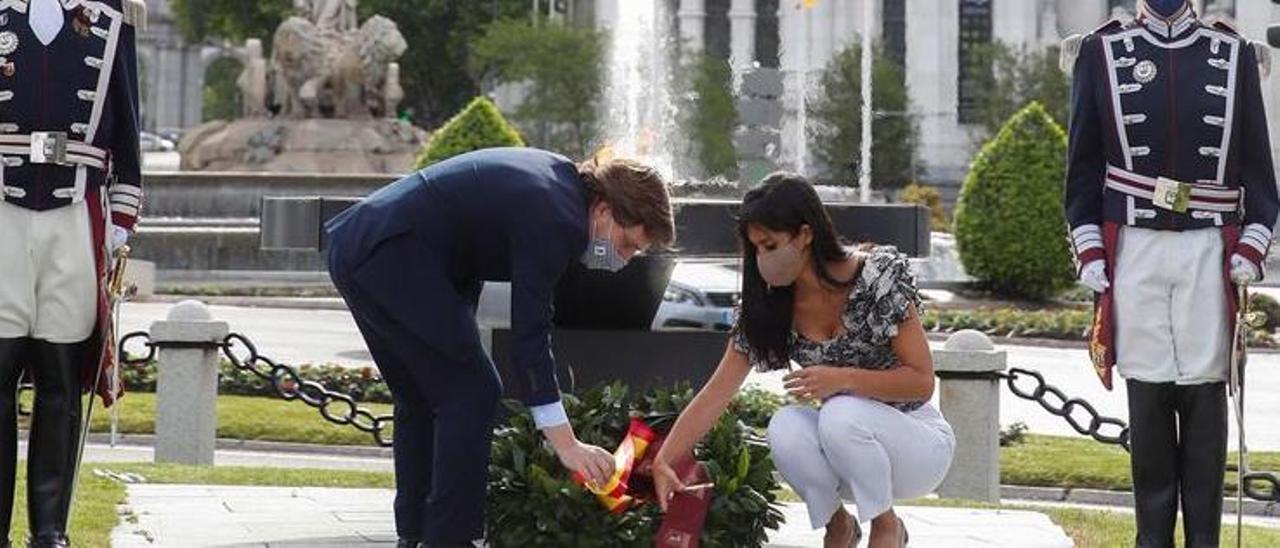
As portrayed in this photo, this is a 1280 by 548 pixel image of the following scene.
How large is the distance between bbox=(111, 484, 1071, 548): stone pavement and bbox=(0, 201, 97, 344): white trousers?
1185 millimetres

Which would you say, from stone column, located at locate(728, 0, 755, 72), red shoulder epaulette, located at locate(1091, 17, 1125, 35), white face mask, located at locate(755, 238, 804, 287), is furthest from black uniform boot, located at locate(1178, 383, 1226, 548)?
stone column, located at locate(728, 0, 755, 72)

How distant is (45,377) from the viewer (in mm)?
7359

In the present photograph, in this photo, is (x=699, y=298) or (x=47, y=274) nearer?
(x=47, y=274)

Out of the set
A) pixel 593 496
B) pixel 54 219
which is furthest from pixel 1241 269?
pixel 54 219

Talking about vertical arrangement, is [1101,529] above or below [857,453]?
below

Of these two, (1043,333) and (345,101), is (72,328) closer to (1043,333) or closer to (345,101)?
(1043,333)

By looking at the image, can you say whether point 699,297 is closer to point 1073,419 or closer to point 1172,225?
point 1073,419

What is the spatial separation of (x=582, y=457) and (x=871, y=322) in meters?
0.89

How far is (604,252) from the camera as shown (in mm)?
6992

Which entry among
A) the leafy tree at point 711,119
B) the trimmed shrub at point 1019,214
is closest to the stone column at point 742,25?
the leafy tree at point 711,119

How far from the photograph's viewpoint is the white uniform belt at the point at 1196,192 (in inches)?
299

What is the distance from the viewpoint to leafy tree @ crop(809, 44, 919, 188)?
233 feet

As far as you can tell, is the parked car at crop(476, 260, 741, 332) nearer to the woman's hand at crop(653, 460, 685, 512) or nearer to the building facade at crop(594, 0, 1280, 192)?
the woman's hand at crop(653, 460, 685, 512)

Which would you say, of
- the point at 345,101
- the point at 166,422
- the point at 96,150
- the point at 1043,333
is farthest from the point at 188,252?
the point at 96,150
